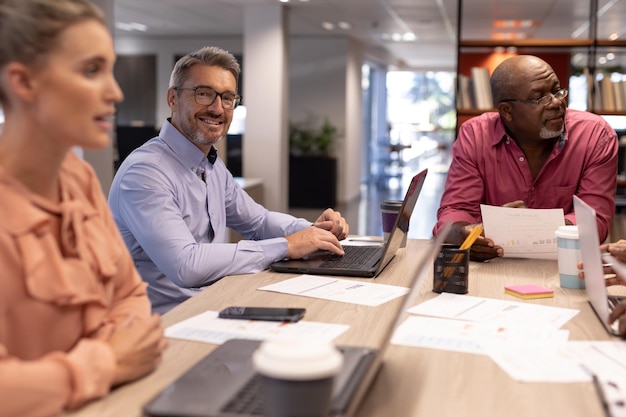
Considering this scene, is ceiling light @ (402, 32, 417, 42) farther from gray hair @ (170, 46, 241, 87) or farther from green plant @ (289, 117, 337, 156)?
gray hair @ (170, 46, 241, 87)

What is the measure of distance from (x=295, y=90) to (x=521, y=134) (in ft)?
30.0

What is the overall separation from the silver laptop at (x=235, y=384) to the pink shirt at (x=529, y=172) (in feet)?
5.41

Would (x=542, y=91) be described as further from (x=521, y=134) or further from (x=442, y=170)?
(x=442, y=170)

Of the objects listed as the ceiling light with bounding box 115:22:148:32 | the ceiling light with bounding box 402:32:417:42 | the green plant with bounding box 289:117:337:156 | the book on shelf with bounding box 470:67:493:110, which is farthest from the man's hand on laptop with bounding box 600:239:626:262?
the ceiling light with bounding box 402:32:417:42

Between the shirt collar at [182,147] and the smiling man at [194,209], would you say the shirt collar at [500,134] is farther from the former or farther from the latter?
the shirt collar at [182,147]

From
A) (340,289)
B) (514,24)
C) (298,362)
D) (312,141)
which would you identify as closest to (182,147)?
(340,289)

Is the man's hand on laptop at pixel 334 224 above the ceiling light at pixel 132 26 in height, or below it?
below

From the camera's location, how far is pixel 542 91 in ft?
9.37

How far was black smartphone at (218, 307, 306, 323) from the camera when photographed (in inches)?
62.6

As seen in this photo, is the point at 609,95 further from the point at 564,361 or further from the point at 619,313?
the point at 564,361

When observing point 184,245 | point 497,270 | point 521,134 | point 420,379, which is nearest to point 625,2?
point 521,134

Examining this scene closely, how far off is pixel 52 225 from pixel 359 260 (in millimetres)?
1240

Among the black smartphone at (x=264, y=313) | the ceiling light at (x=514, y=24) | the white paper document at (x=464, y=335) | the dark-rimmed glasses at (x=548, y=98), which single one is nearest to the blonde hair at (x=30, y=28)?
the black smartphone at (x=264, y=313)

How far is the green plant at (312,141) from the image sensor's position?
36.6 ft
